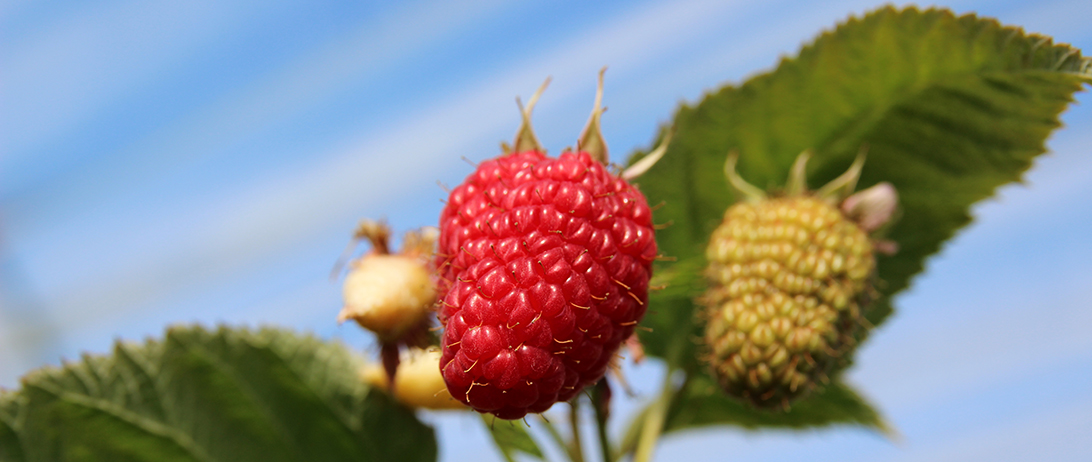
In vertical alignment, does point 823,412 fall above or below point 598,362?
below

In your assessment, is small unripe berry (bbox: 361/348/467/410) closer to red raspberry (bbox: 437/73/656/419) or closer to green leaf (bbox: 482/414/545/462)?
green leaf (bbox: 482/414/545/462)

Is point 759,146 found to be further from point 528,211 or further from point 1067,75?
point 528,211

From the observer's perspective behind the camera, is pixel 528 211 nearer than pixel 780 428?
Yes

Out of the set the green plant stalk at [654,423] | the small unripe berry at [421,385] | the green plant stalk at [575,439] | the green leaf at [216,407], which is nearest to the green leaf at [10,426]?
the green leaf at [216,407]

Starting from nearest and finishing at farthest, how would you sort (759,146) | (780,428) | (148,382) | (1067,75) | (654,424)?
(1067,75)
(148,382)
(654,424)
(759,146)
(780,428)

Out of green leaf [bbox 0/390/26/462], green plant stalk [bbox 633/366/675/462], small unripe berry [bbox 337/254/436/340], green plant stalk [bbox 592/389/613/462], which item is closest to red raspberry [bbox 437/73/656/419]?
small unripe berry [bbox 337/254/436/340]

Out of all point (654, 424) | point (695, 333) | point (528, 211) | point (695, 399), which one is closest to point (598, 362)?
point (528, 211)

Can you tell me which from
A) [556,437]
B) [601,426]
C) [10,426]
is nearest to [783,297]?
[601,426]
